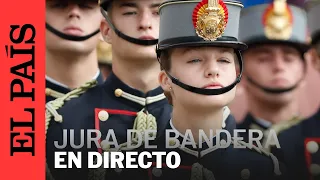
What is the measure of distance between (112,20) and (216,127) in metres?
0.77

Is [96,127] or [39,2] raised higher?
[39,2]

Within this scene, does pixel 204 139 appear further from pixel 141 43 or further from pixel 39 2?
pixel 39 2

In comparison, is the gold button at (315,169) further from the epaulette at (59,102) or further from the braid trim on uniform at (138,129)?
the epaulette at (59,102)

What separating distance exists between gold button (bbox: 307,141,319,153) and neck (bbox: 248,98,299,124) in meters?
0.16

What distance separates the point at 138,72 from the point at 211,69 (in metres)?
0.58

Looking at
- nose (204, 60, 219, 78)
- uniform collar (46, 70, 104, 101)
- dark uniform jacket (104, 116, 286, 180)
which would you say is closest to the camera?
nose (204, 60, 219, 78)

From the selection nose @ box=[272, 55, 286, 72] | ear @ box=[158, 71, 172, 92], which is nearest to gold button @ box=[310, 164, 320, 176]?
nose @ box=[272, 55, 286, 72]

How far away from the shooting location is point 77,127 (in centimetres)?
707

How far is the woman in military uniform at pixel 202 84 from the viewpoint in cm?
665

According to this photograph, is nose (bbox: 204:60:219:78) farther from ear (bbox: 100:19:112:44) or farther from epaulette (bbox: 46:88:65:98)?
epaulette (bbox: 46:88:65:98)

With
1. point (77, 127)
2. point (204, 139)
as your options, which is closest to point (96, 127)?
point (77, 127)

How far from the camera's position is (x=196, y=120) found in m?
6.74

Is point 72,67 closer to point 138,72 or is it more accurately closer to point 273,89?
point 138,72

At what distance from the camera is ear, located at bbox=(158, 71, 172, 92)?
265 inches
